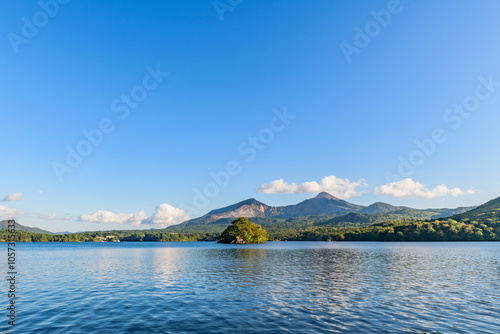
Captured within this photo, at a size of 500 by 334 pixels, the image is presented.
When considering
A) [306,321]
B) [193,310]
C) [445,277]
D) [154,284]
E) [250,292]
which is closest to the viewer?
[306,321]

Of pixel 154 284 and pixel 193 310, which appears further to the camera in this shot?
pixel 154 284

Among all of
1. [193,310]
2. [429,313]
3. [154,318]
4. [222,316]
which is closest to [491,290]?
[429,313]

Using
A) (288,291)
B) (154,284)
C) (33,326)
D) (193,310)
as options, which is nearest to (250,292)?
(288,291)

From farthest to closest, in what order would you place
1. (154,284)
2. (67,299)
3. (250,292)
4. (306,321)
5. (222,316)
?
(154,284), (250,292), (67,299), (222,316), (306,321)

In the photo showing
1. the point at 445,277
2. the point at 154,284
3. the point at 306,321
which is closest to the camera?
the point at 306,321

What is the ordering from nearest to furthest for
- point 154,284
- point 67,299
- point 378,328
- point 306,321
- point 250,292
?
point 378,328 → point 306,321 → point 67,299 → point 250,292 → point 154,284

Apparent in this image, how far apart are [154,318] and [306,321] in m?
14.6

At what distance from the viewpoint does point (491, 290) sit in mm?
40000

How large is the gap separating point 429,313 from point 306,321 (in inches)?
523

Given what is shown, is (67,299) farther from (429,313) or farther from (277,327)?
(429,313)

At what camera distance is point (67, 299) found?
35.5 m

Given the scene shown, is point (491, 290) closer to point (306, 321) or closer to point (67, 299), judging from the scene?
point (306, 321)

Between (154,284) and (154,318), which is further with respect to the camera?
(154,284)

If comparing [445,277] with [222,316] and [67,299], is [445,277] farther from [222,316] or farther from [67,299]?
[67,299]
